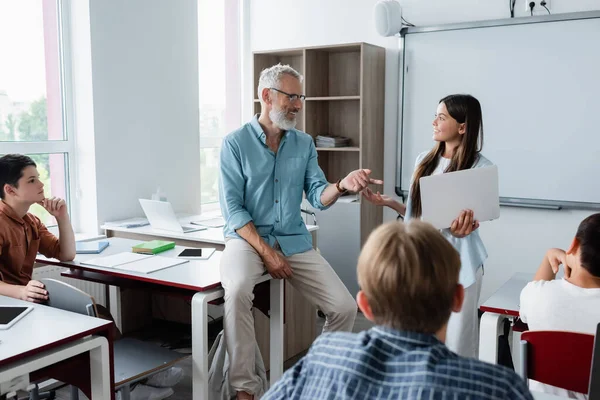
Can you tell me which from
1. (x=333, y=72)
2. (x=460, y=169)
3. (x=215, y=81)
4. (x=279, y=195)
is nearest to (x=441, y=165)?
(x=460, y=169)

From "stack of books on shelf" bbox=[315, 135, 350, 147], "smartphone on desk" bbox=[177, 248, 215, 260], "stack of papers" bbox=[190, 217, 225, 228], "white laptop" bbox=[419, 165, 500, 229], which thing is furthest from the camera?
"stack of books on shelf" bbox=[315, 135, 350, 147]

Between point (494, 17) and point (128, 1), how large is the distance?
2.48 meters

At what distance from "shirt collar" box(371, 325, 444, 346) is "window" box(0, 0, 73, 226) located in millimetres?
3060

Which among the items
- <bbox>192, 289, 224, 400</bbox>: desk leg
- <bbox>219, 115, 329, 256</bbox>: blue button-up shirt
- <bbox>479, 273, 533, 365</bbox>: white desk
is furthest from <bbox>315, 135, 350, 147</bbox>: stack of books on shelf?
<bbox>479, 273, 533, 365</bbox>: white desk

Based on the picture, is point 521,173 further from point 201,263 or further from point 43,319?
point 43,319

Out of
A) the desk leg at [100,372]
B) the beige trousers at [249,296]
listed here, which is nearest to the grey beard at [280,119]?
the beige trousers at [249,296]

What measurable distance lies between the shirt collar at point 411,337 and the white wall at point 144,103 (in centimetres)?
317

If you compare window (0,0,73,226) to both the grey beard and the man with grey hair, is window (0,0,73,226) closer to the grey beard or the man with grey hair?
the man with grey hair

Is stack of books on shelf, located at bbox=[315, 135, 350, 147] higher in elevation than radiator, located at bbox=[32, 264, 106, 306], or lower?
higher

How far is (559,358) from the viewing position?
1.53 metres

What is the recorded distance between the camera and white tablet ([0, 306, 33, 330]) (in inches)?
74.0

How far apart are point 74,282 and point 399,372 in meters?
2.93

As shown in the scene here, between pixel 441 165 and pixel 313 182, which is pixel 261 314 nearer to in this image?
pixel 313 182

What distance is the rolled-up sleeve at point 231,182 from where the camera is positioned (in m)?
2.75
